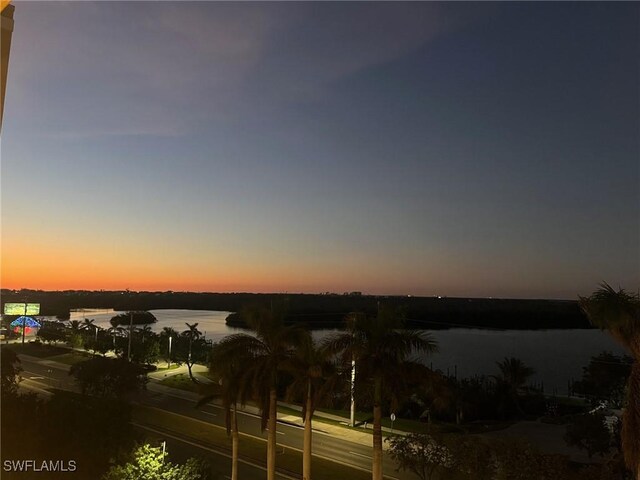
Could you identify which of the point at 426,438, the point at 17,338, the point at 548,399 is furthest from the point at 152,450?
the point at 17,338

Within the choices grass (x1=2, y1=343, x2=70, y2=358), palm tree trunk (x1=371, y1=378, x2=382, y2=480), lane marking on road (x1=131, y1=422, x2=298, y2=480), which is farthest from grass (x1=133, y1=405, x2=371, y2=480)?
grass (x1=2, y1=343, x2=70, y2=358)

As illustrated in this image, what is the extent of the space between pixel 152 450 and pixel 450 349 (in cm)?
12449

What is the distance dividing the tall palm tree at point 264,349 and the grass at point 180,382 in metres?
37.5

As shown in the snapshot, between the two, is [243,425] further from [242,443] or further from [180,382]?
[180,382]

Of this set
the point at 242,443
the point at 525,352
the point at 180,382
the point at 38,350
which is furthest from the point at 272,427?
the point at 525,352

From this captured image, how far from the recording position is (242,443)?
36.9 meters

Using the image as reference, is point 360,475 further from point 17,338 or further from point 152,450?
point 17,338

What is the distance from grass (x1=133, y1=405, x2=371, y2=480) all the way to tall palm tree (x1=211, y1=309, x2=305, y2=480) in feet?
32.0

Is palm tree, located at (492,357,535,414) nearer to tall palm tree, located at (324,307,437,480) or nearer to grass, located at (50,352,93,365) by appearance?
tall palm tree, located at (324,307,437,480)

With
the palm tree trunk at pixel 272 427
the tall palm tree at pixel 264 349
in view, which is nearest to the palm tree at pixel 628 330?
the tall palm tree at pixel 264 349

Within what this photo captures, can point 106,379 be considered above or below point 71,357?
above

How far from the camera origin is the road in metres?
34.6

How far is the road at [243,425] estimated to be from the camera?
34.6m

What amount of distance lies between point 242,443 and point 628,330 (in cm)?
3013
